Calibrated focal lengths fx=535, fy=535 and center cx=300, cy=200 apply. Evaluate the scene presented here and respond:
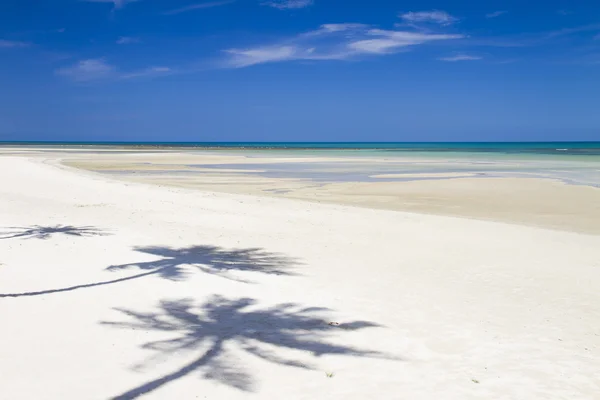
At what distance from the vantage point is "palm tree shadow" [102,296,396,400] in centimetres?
546

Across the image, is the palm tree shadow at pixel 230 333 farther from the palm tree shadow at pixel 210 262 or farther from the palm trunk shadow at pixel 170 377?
the palm tree shadow at pixel 210 262

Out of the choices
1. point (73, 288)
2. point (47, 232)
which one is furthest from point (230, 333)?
point (47, 232)

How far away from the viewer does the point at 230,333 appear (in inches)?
257

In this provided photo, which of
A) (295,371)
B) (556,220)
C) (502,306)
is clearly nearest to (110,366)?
(295,371)

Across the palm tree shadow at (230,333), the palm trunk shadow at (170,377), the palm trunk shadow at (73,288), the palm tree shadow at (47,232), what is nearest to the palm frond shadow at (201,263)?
the palm trunk shadow at (73,288)

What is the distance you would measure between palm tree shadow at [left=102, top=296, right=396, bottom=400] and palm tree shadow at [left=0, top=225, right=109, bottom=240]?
598 cm

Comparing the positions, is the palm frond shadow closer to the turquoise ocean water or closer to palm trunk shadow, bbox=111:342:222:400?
palm trunk shadow, bbox=111:342:222:400

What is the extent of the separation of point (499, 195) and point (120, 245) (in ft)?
59.3

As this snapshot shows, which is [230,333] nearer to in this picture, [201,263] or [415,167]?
[201,263]

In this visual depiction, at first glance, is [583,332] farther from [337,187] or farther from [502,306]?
[337,187]

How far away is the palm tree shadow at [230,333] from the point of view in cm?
546

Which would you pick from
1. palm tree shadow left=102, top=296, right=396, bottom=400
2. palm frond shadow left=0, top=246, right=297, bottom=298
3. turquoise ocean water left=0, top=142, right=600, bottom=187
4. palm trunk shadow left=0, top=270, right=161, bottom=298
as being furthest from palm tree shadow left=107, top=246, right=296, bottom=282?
turquoise ocean water left=0, top=142, right=600, bottom=187

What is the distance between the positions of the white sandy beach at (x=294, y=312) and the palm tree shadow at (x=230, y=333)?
3 cm

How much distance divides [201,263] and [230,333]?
3.85m
